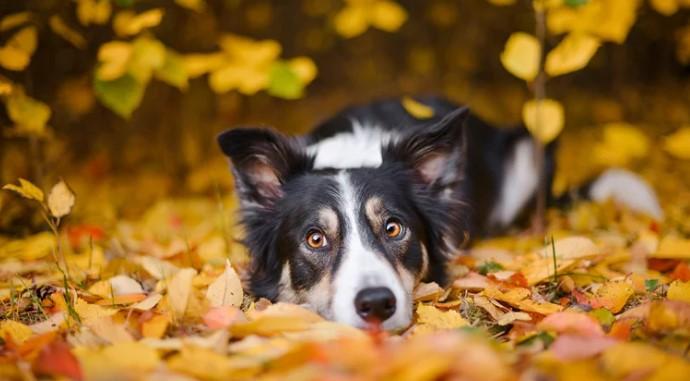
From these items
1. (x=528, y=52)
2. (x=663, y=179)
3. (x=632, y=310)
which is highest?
(x=528, y=52)

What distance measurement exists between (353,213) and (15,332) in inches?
59.8

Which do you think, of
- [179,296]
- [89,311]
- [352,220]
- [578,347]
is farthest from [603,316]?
[89,311]

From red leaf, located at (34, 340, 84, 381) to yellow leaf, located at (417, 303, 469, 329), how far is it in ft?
4.45

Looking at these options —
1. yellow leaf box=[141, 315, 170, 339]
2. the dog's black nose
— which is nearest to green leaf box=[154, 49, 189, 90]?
yellow leaf box=[141, 315, 170, 339]

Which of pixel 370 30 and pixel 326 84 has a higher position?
pixel 370 30

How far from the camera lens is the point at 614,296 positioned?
2.99 meters

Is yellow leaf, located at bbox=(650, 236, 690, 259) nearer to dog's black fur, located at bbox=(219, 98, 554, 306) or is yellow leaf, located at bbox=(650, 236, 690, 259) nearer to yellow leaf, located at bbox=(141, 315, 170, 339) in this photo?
dog's black fur, located at bbox=(219, 98, 554, 306)

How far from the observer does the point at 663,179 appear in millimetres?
6270

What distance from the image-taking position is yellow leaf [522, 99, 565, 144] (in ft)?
13.6

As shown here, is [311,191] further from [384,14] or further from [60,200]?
[384,14]

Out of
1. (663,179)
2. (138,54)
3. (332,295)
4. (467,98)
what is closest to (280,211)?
(332,295)

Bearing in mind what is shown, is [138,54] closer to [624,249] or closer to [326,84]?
[624,249]

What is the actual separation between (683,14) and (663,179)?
3.24 meters

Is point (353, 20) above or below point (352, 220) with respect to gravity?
above
